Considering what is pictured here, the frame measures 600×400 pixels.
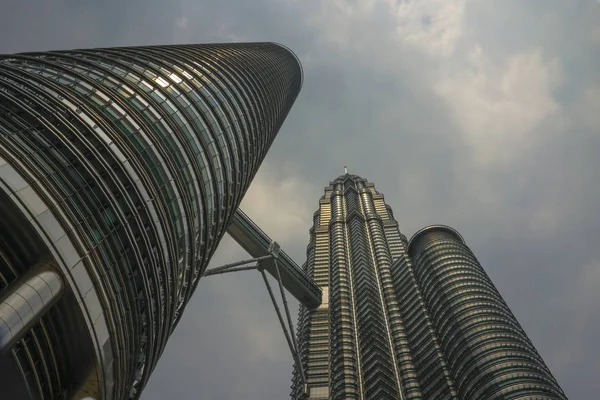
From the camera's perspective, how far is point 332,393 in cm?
8388

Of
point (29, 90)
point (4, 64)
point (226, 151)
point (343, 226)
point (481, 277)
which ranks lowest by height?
point (29, 90)

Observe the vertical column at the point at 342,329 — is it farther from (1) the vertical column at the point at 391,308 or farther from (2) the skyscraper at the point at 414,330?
(1) the vertical column at the point at 391,308

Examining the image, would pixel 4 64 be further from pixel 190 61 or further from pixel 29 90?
pixel 190 61

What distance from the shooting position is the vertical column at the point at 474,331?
61.1 meters

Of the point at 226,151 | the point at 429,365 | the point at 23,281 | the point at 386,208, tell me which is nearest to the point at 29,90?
the point at 23,281

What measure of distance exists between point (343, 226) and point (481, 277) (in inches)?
2506

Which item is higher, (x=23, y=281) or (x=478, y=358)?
(x=478, y=358)

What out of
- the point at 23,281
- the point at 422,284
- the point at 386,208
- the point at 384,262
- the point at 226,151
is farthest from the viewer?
the point at 386,208

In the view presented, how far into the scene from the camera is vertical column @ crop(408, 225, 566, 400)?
61.1 m

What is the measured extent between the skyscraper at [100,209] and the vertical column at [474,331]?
158 feet

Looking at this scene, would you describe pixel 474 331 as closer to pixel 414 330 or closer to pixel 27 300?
pixel 414 330

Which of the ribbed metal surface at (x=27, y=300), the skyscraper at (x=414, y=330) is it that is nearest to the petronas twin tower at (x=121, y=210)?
the ribbed metal surface at (x=27, y=300)

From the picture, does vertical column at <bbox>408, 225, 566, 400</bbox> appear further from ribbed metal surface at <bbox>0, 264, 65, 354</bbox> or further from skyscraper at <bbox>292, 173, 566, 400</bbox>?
ribbed metal surface at <bbox>0, 264, 65, 354</bbox>

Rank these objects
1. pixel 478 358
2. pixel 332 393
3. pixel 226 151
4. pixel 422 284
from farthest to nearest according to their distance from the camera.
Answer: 1. pixel 422 284
2. pixel 332 393
3. pixel 478 358
4. pixel 226 151
